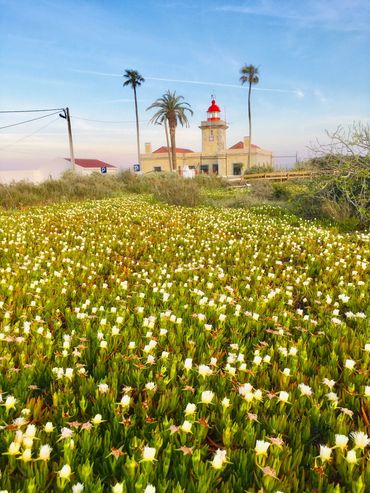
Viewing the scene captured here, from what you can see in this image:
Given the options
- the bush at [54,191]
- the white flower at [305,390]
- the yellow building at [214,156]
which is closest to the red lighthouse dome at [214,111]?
the yellow building at [214,156]

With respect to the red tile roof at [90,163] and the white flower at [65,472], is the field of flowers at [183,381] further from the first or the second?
the red tile roof at [90,163]

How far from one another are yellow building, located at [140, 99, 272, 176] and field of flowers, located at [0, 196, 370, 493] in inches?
2433

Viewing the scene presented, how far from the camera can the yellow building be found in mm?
68000

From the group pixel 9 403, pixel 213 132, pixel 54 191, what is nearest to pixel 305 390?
pixel 9 403

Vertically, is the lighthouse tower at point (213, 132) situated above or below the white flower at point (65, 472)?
above

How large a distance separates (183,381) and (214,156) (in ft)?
225

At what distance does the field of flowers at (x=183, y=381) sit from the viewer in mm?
2094

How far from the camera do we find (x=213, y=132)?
68.0 meters

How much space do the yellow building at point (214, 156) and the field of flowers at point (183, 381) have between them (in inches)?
2433

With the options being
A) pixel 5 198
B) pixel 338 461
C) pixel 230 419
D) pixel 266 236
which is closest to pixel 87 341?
pixel 230 419

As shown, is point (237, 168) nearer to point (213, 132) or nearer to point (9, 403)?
point (213, 132)

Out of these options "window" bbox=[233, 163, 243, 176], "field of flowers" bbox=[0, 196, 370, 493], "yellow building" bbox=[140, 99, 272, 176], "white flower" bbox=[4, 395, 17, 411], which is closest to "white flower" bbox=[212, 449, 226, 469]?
"field of flowers" bbox=[0, 196, 370, 493]

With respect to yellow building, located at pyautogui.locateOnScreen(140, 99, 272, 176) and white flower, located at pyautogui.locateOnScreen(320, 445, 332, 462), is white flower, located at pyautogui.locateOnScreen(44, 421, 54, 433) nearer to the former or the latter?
white flower, located at pyautogui.locateOnScreen(320, 445, 332, 462)

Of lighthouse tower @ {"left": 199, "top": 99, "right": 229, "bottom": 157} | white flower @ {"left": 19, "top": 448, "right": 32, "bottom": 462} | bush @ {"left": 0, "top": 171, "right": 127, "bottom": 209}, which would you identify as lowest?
white flower @ {"left": 19, "top": 448, "right": 32, "bottom": 462}
